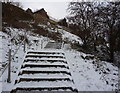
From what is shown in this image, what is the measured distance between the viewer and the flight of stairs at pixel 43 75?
4.66m

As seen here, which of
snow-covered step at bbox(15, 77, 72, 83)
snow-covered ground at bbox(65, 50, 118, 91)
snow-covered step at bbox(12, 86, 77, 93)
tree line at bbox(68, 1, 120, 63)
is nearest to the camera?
snow-covered step at bbox(12, 86, 77, 93)

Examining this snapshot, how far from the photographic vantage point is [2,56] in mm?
6875

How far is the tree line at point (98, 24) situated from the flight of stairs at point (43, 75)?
4.98 m

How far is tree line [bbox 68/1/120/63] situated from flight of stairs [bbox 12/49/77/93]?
16.3 ft

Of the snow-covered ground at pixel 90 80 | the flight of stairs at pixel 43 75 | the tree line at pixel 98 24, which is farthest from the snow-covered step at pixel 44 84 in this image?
the tree line at pixel 98 24

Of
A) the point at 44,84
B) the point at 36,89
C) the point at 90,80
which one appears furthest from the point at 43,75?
the point at 90,80

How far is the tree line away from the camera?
10.2 m

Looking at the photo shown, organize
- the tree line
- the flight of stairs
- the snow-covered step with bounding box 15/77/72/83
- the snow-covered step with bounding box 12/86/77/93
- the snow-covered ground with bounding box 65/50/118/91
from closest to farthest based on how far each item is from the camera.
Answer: the snow-covered step with bounding box 12/86/77/93
the flight of stairs
the snow-covered step with bounding box 15/77/72/83
the snow-covered ground with bounding box 65/50/118/91
the tree line

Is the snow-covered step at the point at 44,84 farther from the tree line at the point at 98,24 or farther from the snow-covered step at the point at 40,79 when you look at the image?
the tree line at the point at 98,24

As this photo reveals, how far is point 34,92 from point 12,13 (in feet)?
61.4

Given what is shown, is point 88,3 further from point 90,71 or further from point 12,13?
point 12,13

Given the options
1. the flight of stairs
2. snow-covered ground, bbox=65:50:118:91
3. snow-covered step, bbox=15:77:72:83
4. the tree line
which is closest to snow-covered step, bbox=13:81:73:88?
the flight of stairs

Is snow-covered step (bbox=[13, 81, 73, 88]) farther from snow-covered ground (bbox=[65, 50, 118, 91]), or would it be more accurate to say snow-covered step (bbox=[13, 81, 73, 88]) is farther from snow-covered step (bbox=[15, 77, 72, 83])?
snow-covered ground (bbox=[65, 50, 118, 91])

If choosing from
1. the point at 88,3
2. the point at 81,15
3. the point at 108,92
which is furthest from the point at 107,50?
the point at 108,92
